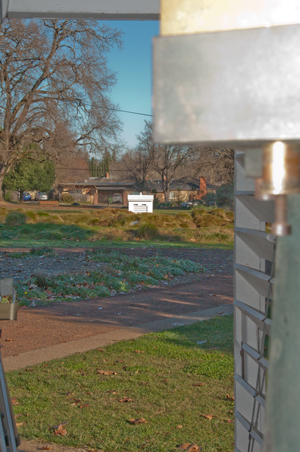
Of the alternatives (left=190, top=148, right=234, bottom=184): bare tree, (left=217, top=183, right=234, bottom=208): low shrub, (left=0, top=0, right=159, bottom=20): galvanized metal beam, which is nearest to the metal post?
(left=0, top=0, right=159, bottom=20): galvanized metal beam

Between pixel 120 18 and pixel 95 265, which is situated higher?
pixel 120 18

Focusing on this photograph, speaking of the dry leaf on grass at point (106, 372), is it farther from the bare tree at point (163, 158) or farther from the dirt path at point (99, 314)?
the bare tree at point (163, 158)

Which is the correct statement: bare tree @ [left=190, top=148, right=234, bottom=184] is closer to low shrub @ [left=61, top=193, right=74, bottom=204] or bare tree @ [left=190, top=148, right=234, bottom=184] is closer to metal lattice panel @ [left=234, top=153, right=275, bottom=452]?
metal lattice panel @ [left=234, top=153, right=275, bottom=452]

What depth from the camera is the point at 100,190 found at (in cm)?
8194

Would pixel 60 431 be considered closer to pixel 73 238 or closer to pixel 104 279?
pixel 104 279

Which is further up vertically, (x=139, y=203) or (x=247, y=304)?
(x=139, y=203)

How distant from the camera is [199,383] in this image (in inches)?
194

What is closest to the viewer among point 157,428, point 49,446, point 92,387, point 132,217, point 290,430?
point 290,430

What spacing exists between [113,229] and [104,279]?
11.6 meters

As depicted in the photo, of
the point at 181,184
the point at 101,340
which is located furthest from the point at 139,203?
the point at 181,184

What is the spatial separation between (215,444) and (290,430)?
3354 mm

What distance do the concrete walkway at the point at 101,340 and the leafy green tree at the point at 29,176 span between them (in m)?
56.1

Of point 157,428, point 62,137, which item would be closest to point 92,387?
point 157,428

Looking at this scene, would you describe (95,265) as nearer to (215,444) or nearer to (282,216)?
(215,444)
